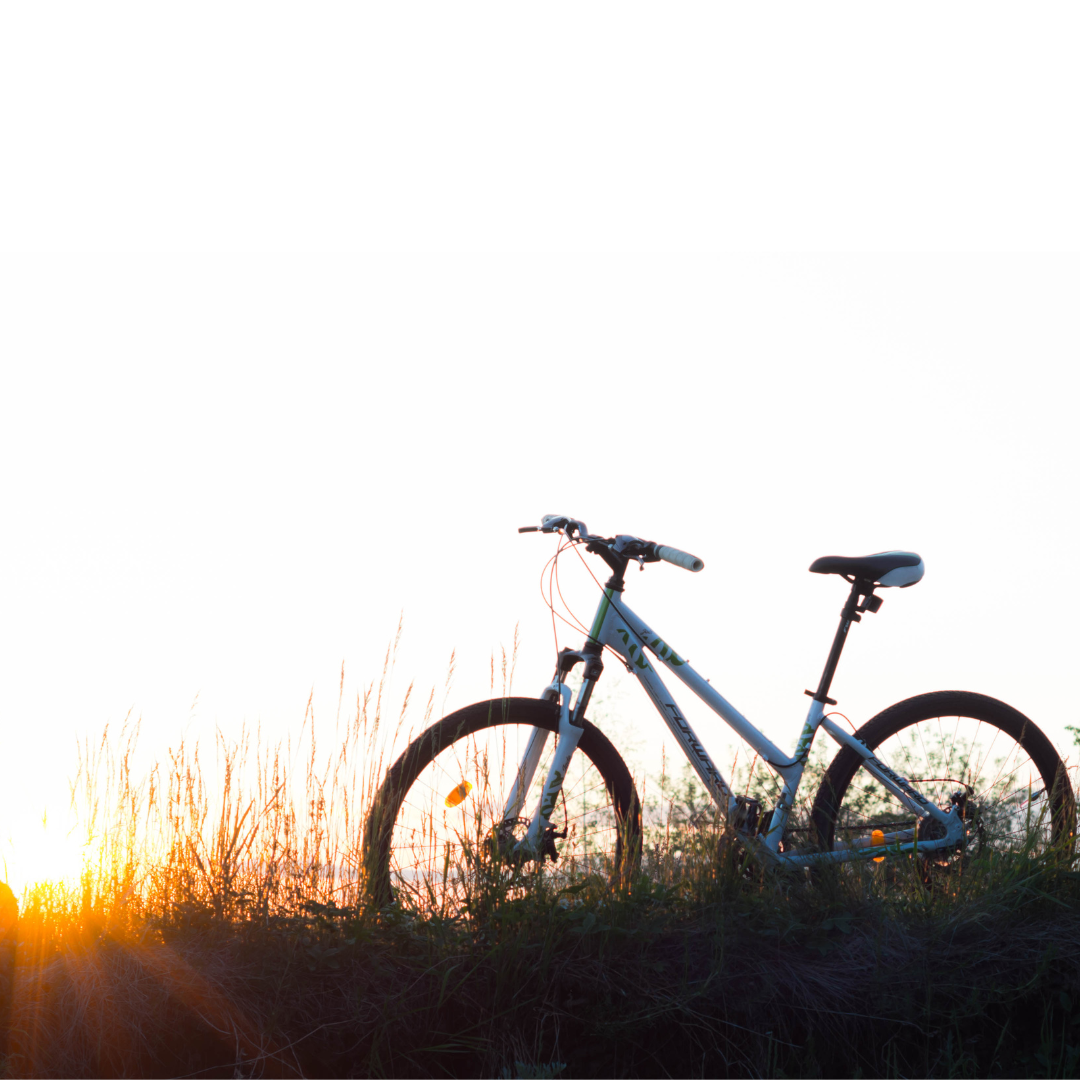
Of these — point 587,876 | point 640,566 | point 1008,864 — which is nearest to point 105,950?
point 587,876

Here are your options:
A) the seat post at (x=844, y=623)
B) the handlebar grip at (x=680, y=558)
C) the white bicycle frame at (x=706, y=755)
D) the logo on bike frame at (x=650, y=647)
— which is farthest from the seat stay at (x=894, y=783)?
the handlebar grip at (x=680, y=558)

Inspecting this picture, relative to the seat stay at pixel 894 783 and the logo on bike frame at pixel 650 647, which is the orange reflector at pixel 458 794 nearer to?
the logo on bike frame at pixel 650 647

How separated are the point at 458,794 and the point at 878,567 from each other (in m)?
1.81

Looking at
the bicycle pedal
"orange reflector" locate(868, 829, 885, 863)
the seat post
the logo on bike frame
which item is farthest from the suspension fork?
"orange reflector" locate(868, 829, 885, 863)

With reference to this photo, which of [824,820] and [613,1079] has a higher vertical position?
[824,820]

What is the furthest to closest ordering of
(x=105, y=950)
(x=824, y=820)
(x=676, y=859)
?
(x=824, y=820), (x=676, y=859), (x=105, y=950)

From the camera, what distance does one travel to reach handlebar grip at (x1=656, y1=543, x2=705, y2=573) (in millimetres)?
3494

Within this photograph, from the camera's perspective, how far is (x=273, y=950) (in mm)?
3133

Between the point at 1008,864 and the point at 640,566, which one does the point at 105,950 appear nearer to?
the point at 640,566

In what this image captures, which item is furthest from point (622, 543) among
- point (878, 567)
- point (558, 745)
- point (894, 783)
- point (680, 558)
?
point (894, 783)

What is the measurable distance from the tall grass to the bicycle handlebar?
3.40ft

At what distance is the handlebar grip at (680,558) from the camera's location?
349 cm

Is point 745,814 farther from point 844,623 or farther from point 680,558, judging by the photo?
point 680,558

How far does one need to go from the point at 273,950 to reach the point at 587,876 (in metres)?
1.01
